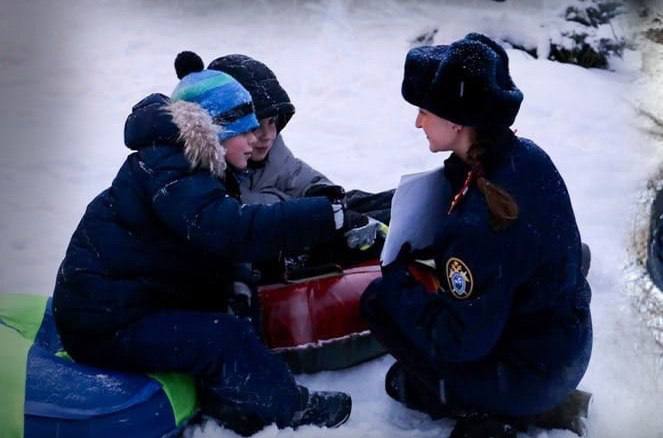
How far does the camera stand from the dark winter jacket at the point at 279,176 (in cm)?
294

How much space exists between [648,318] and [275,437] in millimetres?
1519

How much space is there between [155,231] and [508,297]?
918 millimetres

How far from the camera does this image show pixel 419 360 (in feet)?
7.68

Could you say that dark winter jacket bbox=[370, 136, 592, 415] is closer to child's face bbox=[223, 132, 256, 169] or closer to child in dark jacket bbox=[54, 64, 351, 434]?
child in dark jacket bbox=[54, 64, 351, 434]

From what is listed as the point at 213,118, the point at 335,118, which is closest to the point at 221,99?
the point at 213,118

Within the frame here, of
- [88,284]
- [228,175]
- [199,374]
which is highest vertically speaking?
[228,175]

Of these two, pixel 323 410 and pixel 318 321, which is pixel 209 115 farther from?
pixel 323 410

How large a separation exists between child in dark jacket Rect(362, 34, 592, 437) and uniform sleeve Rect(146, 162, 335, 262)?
0.27m

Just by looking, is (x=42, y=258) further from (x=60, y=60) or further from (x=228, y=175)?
(x=60, y=60)

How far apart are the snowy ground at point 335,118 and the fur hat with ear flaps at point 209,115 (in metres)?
0.77

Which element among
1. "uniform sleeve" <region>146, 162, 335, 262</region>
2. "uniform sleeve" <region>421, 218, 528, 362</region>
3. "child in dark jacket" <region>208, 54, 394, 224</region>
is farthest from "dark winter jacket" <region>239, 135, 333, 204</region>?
"uniform sleeve" <region>421, 218, 528, 362</region>

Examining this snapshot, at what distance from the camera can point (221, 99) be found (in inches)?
89.4

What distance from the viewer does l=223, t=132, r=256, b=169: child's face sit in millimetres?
2340

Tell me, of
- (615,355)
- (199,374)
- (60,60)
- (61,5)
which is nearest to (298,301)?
(199,374)
